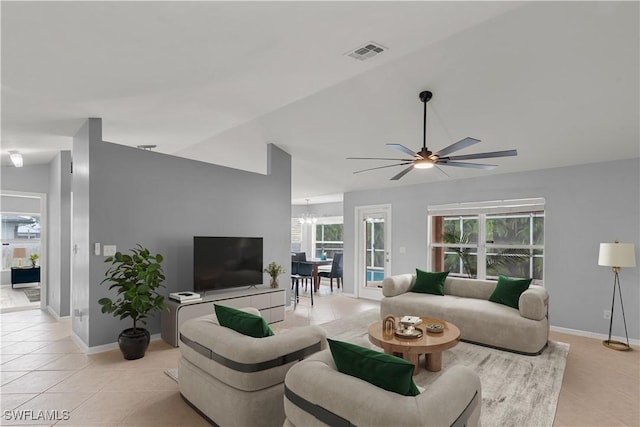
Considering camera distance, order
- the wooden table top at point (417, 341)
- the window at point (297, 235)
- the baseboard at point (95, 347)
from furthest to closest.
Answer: the window at point (297, 235) < the baseboard at point (95, 347) < the wooden table top at point (417, 341)

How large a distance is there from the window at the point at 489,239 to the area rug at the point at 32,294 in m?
7.73

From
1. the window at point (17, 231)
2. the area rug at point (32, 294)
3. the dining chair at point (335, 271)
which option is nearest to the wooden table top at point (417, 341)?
the dining chair at point (335, 271)

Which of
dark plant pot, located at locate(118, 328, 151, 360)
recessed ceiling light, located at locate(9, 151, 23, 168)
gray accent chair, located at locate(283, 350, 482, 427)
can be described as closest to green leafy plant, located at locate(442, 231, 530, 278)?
gray accent chair, located at locate(283, 350, 482, 427)

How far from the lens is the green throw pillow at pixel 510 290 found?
435 centimetres

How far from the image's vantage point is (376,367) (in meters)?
1.59

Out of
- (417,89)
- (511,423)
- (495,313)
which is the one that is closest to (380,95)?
(417,89)

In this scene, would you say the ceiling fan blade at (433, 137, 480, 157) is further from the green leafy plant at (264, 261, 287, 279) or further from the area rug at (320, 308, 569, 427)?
the green leafy plant at (264, 261, 287, 279)

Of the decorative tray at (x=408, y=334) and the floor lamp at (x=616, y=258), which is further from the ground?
the floor lamp at (x=616, y=258)

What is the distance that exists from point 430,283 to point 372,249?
7.82ft

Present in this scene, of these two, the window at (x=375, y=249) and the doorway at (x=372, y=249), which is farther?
the window at (x=375, y=249)

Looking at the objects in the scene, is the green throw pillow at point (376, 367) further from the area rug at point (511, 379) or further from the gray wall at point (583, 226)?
the gray wall at point (583, 226)

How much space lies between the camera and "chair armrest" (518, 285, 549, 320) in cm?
389

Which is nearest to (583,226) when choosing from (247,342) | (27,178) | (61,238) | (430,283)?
(430,283)

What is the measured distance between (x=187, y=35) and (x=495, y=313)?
4.34m
